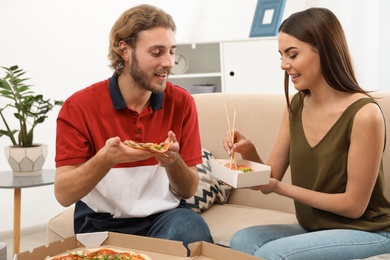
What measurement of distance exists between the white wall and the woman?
2.15m

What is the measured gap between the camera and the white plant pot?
3.12m

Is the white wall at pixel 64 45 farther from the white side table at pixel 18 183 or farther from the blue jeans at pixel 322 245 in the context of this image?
the blue jeans at pixel 322 245

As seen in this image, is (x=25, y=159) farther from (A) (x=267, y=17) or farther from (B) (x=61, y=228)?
(A) (x=267, y=17)

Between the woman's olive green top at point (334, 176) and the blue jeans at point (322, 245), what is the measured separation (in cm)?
5

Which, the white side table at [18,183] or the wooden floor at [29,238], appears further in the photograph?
the wooden floor at [29,238]

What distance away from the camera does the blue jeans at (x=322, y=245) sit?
176 centimetres

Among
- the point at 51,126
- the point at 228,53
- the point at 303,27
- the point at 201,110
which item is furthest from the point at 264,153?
the point at 51,126

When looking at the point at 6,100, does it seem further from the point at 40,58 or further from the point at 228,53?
the point at 228,53

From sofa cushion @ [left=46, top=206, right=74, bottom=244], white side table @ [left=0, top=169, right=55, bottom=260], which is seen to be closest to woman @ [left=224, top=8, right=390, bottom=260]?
sofa cushion @ [left=46, top=206, right=74, bottom=244]

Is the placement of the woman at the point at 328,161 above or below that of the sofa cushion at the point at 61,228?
above

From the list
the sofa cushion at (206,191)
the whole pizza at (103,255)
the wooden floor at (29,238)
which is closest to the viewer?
the whole pizza at (103,255)

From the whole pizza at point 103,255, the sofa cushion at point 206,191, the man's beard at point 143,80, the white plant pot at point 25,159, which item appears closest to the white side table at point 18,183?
the white plant pot at point 25,159

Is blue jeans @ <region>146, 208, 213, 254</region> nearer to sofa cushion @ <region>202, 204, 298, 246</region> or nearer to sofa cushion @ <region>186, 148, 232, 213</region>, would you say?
sofa cushion @ <region>202, 204, 298, 246</region>

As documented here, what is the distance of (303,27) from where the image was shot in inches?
75.2
